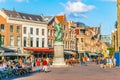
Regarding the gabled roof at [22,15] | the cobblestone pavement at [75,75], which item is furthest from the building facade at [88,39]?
the cobblestone pavement at [75,75]

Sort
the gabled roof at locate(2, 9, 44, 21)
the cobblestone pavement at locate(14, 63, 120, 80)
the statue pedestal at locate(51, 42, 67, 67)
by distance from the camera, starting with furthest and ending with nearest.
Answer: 1. the gabled roof at locate(2, 9, 44, 21)
2. the statue pedestal at locate(51, 42, 67, 67)
3. the cobblestone pavement at locate(14, 63, 120, 80)

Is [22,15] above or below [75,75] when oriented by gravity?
above

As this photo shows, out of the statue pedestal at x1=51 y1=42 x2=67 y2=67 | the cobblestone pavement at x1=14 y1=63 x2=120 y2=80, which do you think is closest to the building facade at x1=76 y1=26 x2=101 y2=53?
the statue pedestal at x1=51 y1=42 x2=67 y2=67

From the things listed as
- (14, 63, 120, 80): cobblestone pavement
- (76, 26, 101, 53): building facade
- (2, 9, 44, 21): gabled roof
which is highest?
(2, 9, 44, 21): gabled roof

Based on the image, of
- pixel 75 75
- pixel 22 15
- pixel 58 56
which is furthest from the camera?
pixel 22 15

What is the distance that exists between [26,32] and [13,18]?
513cm

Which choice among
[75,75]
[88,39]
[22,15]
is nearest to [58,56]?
[75,75]

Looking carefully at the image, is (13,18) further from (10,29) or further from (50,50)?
(50,50)

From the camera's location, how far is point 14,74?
31250 millimetres

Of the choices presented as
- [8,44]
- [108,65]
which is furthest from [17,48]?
[108,65]

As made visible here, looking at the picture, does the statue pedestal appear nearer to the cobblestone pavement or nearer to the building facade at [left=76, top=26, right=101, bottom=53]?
the cobblestone pavement

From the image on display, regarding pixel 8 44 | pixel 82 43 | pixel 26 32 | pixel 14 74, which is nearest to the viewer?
pixel 14 74

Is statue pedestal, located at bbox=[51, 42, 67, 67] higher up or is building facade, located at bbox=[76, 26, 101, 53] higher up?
building facade, located at bbox=[76, 26, 101, 53]

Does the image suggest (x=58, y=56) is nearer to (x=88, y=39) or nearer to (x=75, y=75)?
(x=75, y=75)
